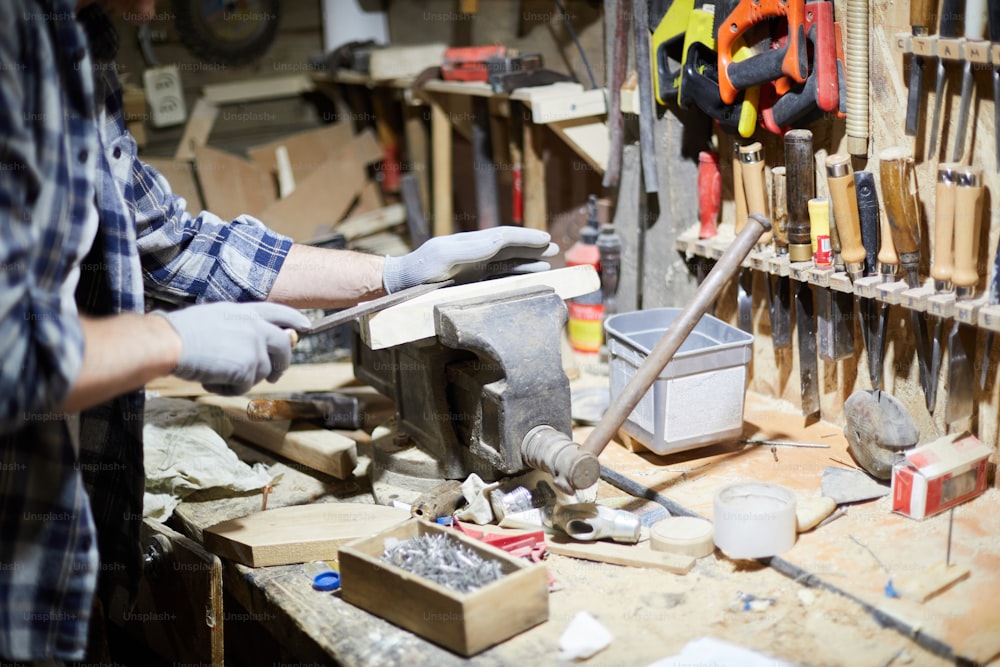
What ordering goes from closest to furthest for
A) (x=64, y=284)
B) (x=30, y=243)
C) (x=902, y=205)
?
(x=30, y=243) → (x=64, y=284) → (x=902, y=205)

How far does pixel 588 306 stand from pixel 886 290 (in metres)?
1.04

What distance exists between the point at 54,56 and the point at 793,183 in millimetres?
1452

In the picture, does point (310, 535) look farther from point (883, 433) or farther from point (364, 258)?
point (883, 433)

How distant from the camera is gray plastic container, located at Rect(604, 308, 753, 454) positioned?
2045mm

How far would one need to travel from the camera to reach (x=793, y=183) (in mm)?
2086

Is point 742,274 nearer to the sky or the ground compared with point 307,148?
nearer to the ground

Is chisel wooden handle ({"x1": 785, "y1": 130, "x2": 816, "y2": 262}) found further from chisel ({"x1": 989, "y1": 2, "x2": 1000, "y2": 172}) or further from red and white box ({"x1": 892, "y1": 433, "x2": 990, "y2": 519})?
red and white box ({"x1": 892, "y1": 433, "x2": 990, "y2": 519})

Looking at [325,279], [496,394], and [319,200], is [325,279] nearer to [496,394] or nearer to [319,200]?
[496,394]

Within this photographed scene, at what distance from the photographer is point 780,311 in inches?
89.6

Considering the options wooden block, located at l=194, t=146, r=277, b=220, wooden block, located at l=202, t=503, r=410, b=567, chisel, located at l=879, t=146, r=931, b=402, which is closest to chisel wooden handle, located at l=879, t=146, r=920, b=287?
chisel, located at l=879, t=146, r=931, b=402

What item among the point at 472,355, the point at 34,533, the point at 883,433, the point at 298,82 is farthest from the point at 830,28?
the point at 298,82

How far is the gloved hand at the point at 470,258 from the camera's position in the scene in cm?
198

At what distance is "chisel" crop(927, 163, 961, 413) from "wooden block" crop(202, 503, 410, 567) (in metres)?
1.12

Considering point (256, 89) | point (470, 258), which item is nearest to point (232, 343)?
point (470, 258)
